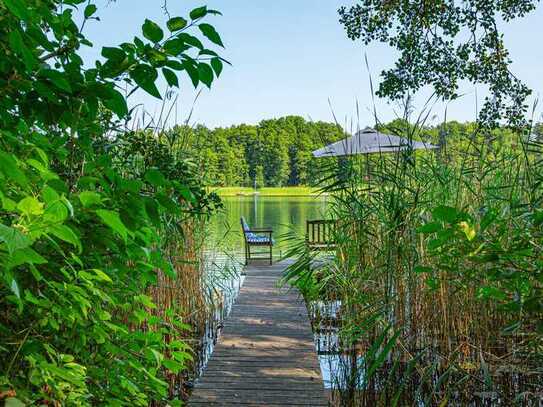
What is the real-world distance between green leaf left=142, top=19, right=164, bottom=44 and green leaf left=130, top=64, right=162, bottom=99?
6cm

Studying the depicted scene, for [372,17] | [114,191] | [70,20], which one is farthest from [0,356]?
[372,17]

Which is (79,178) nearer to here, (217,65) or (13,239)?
(217,65)

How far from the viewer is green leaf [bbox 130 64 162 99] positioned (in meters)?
1.14

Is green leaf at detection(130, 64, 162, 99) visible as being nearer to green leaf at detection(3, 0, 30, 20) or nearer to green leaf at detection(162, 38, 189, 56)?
green leaf at detection(162, 38, 189, 56)

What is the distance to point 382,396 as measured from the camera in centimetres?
263

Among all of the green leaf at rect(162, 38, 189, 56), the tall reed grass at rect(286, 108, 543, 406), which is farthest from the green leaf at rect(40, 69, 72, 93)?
the tall reed grass at rect(286, 108, 543, 406)

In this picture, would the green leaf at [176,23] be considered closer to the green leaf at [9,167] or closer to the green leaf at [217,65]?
the green leaf at [217,65]

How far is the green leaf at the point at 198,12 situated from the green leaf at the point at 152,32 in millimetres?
84

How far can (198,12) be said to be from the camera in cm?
113

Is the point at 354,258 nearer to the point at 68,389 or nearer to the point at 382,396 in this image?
the point at 382,396

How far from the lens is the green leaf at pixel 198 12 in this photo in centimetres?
113

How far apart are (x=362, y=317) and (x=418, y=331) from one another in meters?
0.34

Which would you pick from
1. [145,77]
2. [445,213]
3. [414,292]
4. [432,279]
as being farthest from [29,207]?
[414,292]

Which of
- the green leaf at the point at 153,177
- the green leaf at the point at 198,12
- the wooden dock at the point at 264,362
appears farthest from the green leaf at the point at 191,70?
the wooden dock at the point at 264,362
